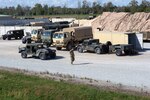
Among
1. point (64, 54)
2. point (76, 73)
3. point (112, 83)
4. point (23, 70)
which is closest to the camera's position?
point (112, 83)

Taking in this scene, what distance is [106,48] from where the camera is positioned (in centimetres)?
3759

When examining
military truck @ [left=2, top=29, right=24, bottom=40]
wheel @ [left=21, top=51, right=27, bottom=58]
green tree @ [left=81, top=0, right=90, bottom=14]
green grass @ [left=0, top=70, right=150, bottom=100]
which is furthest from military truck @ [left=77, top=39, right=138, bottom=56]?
green tree @ [left=81, top=0, right=90, bottom=14]

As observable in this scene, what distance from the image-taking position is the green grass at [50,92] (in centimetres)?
1778

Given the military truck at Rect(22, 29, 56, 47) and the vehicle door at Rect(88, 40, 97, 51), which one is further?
the military truck at Rect(22, 29, 56, 47)

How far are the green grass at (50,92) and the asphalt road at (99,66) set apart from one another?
421 cm

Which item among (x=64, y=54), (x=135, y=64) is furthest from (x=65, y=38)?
(x=135, y=64)

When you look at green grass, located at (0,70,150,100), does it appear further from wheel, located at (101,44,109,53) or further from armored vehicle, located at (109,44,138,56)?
wheel, located at (101,44,109,53)

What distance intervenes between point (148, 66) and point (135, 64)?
1.36 metres

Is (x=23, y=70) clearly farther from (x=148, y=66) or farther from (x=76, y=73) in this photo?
(x=148, y=66)

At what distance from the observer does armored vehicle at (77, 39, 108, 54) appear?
3738 cm

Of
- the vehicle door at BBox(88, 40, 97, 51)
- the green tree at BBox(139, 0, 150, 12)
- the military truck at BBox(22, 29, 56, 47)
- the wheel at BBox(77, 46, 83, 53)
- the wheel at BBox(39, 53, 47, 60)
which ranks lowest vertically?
the wheel at BBox(39, 53, 47, 60)

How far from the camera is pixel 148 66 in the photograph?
2894 centimetres

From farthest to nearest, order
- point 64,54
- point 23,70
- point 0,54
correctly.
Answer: point 0,54 < point 64,54 < point 23,70

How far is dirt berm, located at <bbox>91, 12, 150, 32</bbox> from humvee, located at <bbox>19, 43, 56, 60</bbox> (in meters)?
22.5
